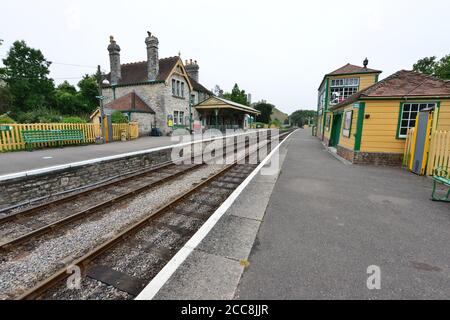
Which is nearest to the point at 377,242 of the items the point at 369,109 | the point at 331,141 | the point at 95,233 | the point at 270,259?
the point at 270,259

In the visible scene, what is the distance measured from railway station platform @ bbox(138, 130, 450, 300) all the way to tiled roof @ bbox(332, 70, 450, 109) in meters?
5.13

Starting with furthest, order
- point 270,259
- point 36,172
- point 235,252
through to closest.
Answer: point 36,172, point 235,252, point 270,259

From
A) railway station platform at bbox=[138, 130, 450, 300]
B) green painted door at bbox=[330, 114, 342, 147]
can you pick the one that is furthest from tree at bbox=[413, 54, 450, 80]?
railway station platform at bbox=[138, 130, 450, 300]

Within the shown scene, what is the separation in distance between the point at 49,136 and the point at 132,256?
464 inches

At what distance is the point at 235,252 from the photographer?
2.94 m

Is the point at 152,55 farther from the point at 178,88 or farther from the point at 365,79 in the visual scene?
the point at 365,79

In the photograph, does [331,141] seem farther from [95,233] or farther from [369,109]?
[95,233]

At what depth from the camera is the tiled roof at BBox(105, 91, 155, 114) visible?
20203mm

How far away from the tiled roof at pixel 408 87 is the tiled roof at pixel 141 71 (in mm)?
18555

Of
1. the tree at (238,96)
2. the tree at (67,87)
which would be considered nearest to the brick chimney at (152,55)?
the tree at (238,96)

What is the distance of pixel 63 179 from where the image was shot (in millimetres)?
6414

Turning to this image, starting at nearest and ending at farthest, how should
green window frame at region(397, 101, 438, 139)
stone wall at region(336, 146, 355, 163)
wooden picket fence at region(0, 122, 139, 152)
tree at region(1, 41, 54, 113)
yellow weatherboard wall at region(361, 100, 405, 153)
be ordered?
green window frame at region(397, 101, 438, 139) → yellow weatherboard wall at region(361, 100, 405, 153) → stone wall at region(336, 146, 355, 163) → wooden picket fence at region(0, 122, 139, 152) → tree at region(1, 41, 54, 113)

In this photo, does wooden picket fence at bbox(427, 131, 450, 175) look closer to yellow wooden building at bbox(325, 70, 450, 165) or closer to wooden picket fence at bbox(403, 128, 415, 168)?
wooden picket fence at bbox(403, 128, 415, 168)

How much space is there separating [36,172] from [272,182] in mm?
7056
